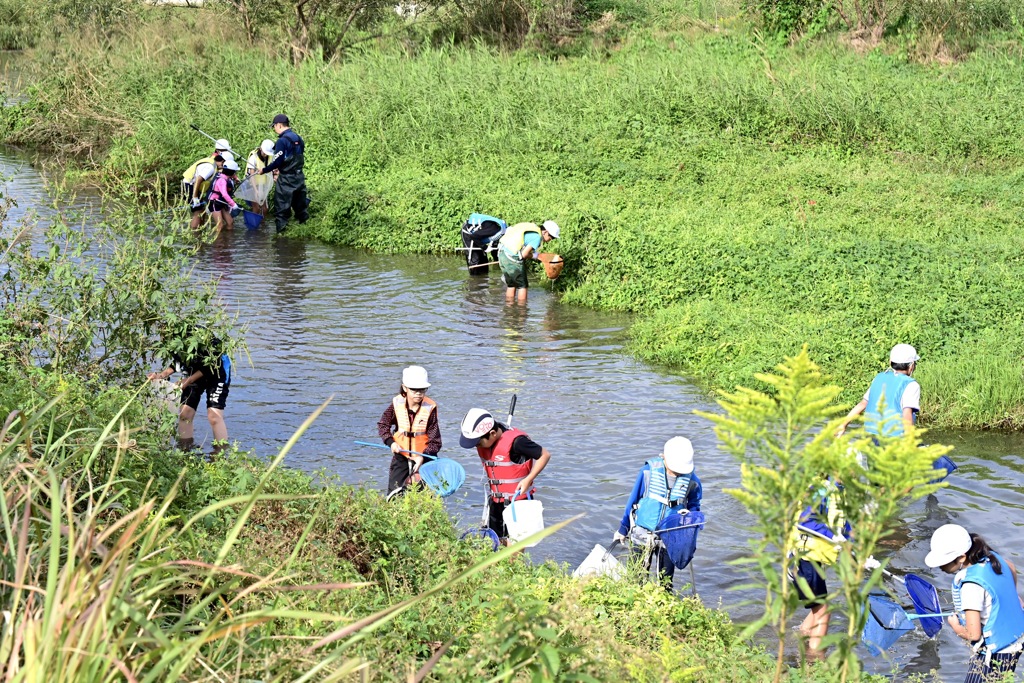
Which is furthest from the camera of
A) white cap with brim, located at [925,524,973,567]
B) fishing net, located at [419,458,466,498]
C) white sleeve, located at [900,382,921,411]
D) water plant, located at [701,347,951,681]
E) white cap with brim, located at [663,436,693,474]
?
white sleeve, located at [900,382,921,411]

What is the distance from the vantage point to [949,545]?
725 cm

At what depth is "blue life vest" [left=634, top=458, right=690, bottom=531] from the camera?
8250 mm

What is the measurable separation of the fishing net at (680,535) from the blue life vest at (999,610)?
6.06 feet

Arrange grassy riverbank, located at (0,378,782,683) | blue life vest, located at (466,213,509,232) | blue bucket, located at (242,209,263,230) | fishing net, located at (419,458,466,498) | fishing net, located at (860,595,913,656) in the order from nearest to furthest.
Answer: grassy riverbank, located at (0,378,782,683) → fishing net, located at (860,595,913,656) → fishing net, located at (419,458,466,498) → blue life vest, located at (466,213,509,232) → blue bucket, located at (242,209,263,230)

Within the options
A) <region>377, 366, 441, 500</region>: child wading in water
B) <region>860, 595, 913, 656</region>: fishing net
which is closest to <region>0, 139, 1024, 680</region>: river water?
<region>860, 595, 913, 656</region>: fishing net

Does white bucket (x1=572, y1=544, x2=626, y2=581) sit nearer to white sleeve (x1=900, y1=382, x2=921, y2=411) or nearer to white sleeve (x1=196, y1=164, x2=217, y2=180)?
white sleeve (x1=900, y1=382, x2=921, y2=411)

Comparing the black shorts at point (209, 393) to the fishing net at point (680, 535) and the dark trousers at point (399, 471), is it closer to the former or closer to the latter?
the dark trousers at point (399, 471)

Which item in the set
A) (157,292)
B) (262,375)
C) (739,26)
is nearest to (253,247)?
(262,375)

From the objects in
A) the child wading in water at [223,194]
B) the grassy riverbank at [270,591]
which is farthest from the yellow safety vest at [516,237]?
the grassy riverbank at [270,591]

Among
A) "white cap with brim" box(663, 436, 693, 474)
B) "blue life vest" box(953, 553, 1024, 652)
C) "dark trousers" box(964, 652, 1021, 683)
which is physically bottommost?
"dark trousers" box(964, 652, 1021, 683)

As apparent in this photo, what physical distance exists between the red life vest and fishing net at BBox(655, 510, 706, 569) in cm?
118

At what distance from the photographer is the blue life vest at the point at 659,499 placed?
8250 millimetres

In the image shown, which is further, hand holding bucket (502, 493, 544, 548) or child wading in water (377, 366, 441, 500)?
child wading in water (377, 366, 441, 500)

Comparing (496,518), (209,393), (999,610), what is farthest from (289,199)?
(999,610)
